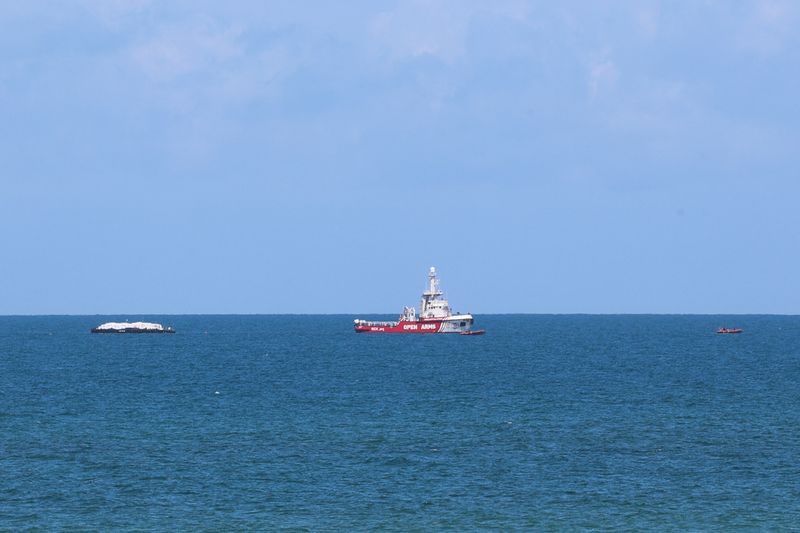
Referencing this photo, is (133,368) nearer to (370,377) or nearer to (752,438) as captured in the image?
(370,377)

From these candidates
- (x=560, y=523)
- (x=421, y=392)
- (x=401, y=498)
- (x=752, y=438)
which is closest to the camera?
(x=560, y=523)

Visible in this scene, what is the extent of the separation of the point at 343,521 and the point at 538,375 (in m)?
81.9

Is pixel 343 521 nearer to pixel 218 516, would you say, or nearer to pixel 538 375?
pixel 218 516

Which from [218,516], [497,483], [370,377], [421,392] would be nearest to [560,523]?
[497,483]

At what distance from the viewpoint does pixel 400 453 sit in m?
67.5

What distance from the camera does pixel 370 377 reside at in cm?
12581

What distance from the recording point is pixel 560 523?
164 feet

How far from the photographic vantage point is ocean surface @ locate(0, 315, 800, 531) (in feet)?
170

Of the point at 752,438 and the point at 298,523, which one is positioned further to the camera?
the point at 752,438

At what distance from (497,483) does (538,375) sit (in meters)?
72.1

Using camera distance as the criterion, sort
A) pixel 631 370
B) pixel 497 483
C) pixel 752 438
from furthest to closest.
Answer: pixel 631 370 → pixel 752 438 → pixel 497 483

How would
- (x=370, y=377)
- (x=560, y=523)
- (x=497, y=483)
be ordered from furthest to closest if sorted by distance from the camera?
(x=370, y=377), (x=497, y=483), (x=560, y=523)

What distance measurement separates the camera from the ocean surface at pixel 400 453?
51.7 metres

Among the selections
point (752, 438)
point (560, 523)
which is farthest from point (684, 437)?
point (560, 523)
